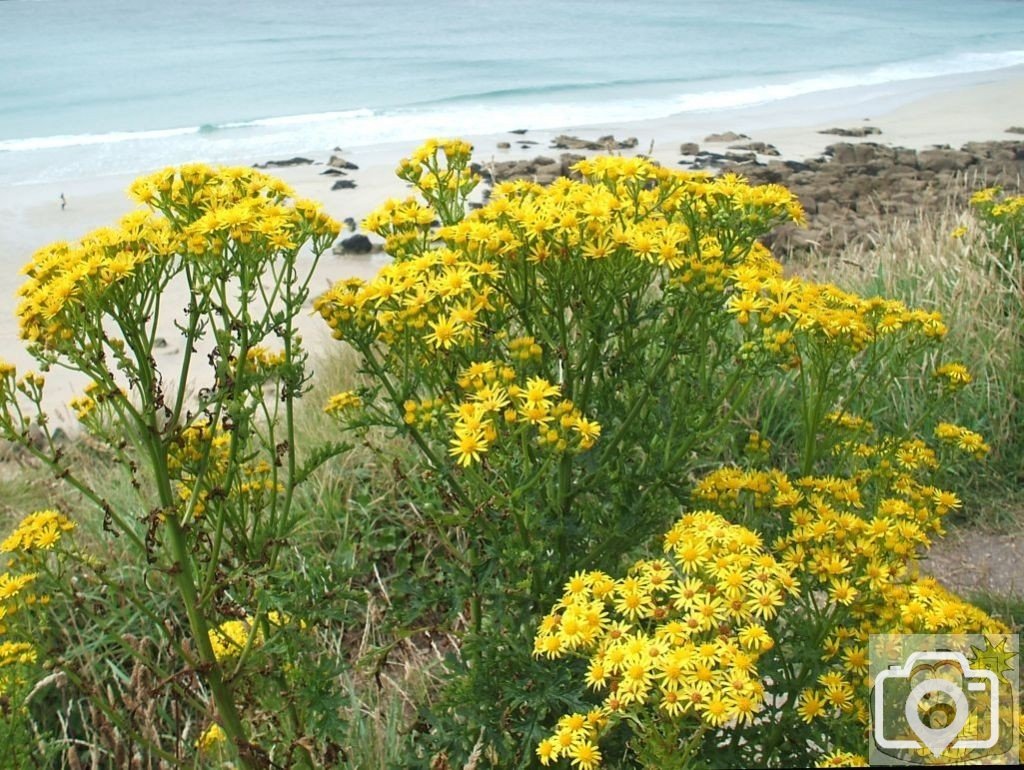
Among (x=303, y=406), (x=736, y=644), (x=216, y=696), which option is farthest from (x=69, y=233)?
(x=736, y=644)

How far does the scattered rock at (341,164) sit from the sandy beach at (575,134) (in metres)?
0.16

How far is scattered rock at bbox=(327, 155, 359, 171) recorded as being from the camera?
1738 cm

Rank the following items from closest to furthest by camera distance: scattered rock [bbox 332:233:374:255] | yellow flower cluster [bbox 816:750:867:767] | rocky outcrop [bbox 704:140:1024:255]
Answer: yellow flower cluster [bbox 816:750:867:767], rocky outcrop [bbox 704:140:1024:255], scattered rock [bbox 332:233:374:255]

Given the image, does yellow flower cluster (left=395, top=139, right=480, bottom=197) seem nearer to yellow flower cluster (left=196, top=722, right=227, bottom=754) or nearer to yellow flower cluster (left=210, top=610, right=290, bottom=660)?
yellow flower cluster (left=210, top=610, right=290, bottom=660)

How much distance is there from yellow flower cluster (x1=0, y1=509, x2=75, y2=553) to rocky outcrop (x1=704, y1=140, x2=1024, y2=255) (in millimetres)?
8665

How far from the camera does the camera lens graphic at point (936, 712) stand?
2.27m

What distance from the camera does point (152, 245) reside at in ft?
9.11

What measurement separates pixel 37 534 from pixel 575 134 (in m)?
18.4

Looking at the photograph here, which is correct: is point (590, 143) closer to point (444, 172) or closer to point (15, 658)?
point (444, 172)

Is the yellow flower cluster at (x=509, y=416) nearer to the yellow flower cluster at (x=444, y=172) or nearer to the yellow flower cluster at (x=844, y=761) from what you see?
the yellow flower cluster at (x=444, y=172)

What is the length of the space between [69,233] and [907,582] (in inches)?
512

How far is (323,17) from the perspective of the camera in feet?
147

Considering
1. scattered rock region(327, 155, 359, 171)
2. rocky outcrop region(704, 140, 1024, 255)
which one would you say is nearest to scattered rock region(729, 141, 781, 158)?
rocky outcrop region(704, 140, 1024, 255)

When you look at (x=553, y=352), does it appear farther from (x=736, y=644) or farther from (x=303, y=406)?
(x=303, y=406)
